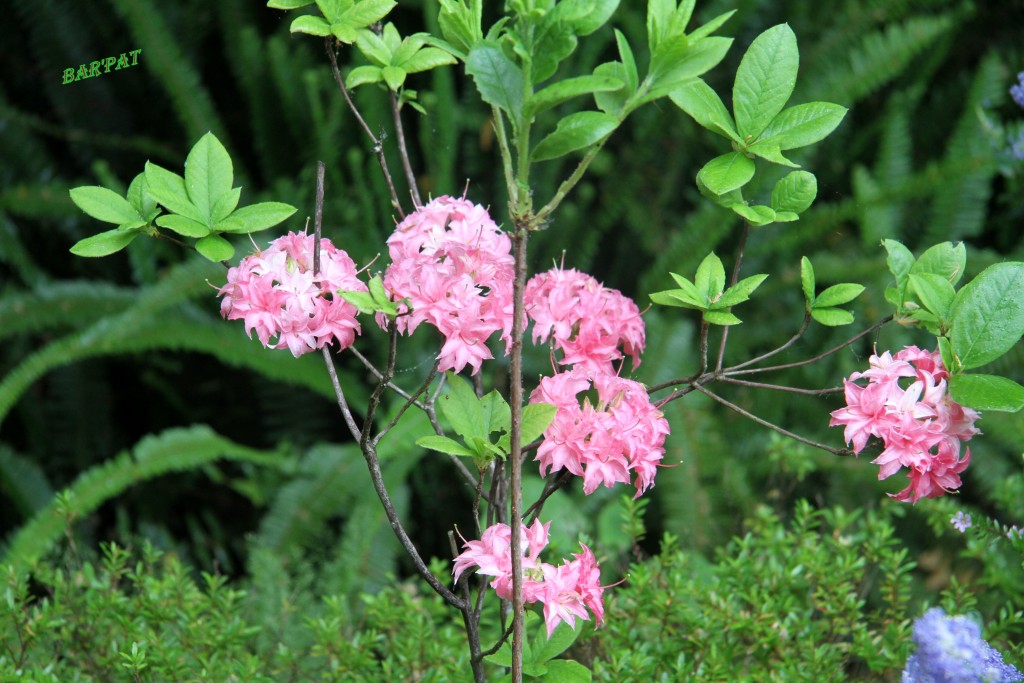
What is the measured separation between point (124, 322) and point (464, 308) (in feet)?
4.58

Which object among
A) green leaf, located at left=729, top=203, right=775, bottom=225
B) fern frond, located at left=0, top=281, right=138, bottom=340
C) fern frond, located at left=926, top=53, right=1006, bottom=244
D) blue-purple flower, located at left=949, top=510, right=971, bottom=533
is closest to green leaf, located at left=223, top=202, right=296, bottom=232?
green leaf, located at left=729, top=203, right=775, bottom=225

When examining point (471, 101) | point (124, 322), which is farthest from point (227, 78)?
point (124, 322)

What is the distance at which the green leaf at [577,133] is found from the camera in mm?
589

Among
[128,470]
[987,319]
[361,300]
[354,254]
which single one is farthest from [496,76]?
[354,254]

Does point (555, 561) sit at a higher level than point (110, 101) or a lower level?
lower

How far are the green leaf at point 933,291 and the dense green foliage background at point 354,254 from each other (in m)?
1.16

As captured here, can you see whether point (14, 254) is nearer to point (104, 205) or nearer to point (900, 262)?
point (104, 205)

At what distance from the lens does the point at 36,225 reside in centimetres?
255

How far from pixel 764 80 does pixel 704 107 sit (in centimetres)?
5

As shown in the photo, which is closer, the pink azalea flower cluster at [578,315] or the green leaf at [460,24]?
the green leaf at [460,24]

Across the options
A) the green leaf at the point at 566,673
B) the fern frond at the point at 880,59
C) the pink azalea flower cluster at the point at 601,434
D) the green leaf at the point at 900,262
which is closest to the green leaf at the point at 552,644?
the green leaf at the point at 566,673

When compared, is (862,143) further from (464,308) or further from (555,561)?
(464,308)

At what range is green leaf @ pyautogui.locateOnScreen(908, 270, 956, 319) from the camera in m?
0.68

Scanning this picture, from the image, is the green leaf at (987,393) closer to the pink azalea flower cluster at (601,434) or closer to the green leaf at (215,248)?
the pink azalea flower cluster at (601,434)
